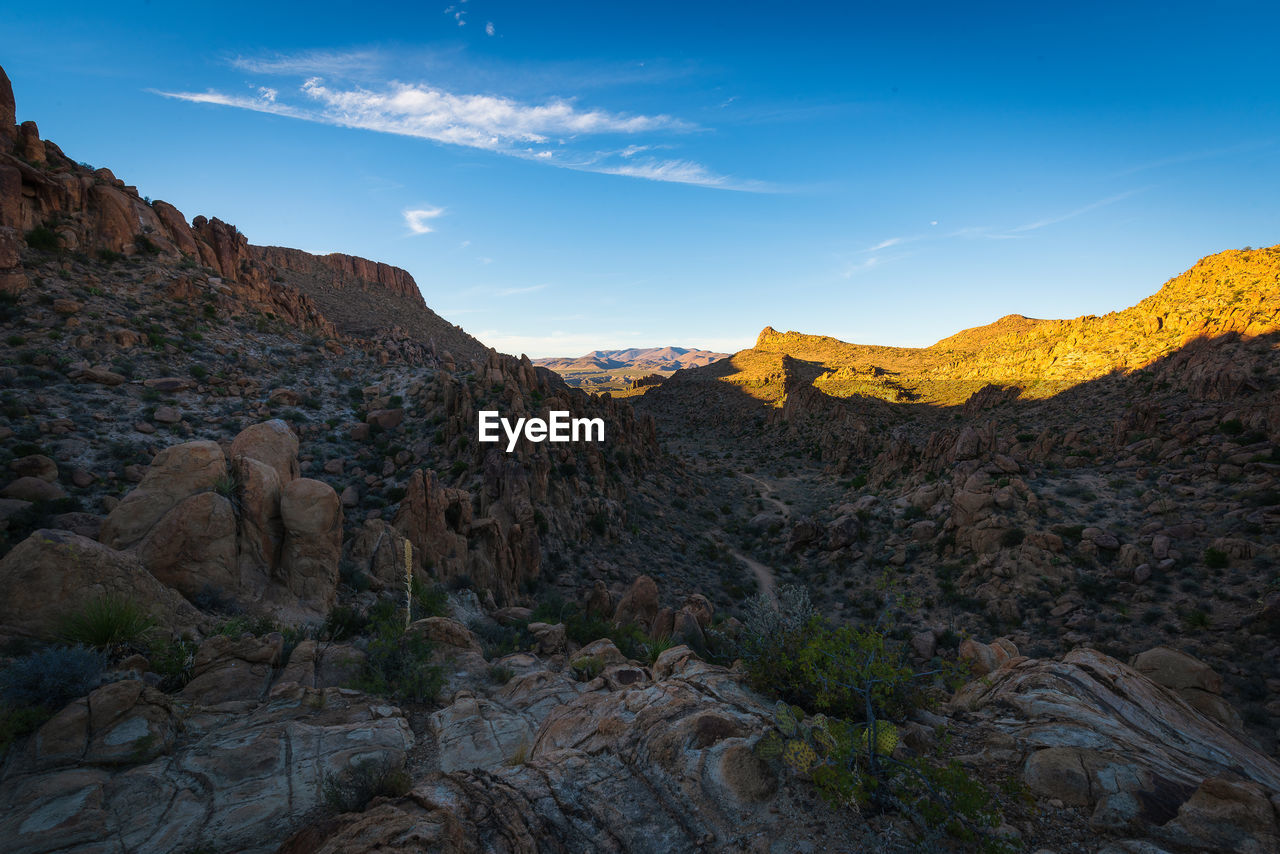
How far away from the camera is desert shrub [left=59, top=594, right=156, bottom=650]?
7652mm

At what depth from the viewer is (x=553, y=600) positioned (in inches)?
768

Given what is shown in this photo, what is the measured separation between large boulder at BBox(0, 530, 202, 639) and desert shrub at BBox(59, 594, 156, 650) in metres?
0.21

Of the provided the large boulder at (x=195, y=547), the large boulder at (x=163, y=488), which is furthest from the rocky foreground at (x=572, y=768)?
the large boulder at (x=163, y=488)

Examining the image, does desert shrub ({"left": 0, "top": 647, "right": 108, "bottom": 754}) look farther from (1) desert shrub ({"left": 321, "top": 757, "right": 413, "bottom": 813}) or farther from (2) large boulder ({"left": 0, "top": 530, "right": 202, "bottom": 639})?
(1) desert shrub ({"left": 321, "top": 757, "right": 413, "bottom": 813})

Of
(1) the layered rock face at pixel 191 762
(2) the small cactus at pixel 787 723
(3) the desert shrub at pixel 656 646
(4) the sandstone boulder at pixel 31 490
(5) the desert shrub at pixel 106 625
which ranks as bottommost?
(3) the desert shrub at pixel 656 646

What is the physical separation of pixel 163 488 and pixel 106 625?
502 cm

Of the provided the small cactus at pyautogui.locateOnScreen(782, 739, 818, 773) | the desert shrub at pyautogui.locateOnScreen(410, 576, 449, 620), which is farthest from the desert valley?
the desert shrub at pyautogui.locateOnScreen(410, 576, 449, 620)

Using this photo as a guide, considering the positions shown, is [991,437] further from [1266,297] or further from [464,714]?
[464,714]

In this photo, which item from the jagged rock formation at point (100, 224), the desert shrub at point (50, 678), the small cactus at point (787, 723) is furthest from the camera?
the jagged rock formation at point (100, 224)

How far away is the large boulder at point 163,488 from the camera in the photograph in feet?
35.5

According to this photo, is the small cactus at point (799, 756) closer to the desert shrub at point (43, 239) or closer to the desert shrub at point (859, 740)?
the desert shrub at point (859, 740)

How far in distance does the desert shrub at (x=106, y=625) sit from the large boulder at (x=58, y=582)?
0.70 ft

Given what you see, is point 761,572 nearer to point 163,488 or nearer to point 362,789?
point 362,789

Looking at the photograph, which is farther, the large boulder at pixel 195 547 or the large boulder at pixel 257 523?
the large boulder at pixel 257 523
